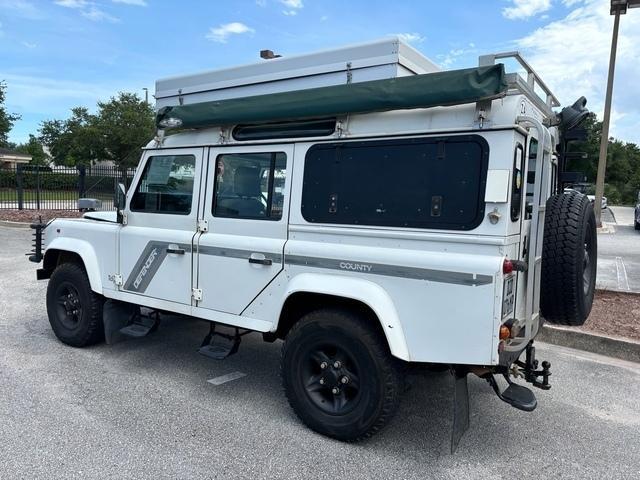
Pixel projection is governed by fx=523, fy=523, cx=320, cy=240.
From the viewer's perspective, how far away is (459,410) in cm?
323

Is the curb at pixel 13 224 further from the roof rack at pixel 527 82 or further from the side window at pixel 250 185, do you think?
the roof rack at pixel 527 82

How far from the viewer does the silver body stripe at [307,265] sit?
3.09 meters

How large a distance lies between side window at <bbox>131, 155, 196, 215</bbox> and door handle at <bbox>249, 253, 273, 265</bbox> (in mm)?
852

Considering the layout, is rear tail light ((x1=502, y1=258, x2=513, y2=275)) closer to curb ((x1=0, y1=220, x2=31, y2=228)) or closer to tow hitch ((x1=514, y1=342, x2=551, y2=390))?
tow hitch ((x1=514, y1=342, x2=551, y2=390))

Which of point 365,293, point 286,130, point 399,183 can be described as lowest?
point 365,293

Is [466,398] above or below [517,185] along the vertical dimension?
below

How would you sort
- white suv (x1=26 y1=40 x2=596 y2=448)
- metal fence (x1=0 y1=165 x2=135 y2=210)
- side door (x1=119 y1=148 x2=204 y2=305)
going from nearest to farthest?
white suv (x1=26 y1=40 x2=596 y2=448) < side door (x1=119 y1=148 x2=204 y2=305) < metal fence (x1=0 y1=165 x2=135 y2=210)

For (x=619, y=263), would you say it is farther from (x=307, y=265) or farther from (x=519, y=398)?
(x=307, y=265)

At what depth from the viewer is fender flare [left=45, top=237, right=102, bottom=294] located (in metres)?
5.00

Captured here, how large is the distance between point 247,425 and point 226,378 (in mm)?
956

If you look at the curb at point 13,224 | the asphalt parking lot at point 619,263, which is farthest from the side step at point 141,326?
the curb at point 13,224

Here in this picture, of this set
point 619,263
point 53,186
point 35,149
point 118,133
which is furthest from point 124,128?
point 619,263

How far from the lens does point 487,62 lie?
3428mm

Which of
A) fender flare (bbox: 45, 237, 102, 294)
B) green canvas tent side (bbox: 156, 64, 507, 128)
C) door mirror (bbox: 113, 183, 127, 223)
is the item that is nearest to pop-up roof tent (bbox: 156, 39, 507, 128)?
green canvas tent side (bbox: 156, 64, 507, 128)
